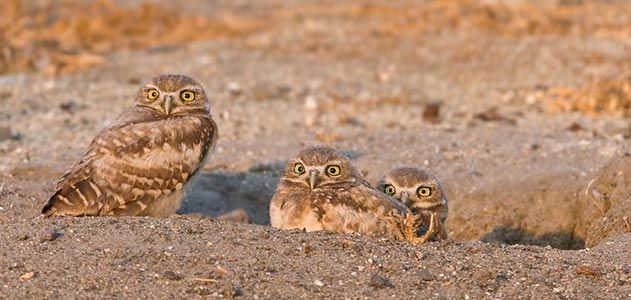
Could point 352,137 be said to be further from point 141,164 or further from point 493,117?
point 141,164

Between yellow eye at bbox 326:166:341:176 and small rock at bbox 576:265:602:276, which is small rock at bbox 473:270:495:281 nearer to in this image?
small rock at bbox 576:265:602:276

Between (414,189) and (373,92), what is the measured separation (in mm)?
6259

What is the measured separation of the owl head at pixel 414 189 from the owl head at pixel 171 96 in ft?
4.72

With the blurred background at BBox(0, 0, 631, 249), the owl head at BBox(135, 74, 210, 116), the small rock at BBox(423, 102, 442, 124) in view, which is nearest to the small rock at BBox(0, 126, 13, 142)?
the blurred background at BBox(0, 0, 631, 249)

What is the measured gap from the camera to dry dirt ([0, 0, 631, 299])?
241 inches

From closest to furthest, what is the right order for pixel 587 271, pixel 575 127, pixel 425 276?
pixel 425 276, pixel 587 271, pixel 575 127

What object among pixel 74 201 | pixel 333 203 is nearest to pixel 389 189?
pixel 333 203

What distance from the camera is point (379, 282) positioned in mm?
5977

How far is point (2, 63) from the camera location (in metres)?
15.1

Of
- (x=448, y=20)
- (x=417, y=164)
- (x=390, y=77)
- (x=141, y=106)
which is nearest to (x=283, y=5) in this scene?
(x=448, y=20)

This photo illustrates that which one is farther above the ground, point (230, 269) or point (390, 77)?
point (230, 269)

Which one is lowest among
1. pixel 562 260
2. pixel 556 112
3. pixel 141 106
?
pixel 556 112

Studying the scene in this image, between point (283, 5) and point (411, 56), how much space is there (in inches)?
172

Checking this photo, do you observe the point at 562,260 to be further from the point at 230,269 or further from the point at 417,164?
the point at 417,164
